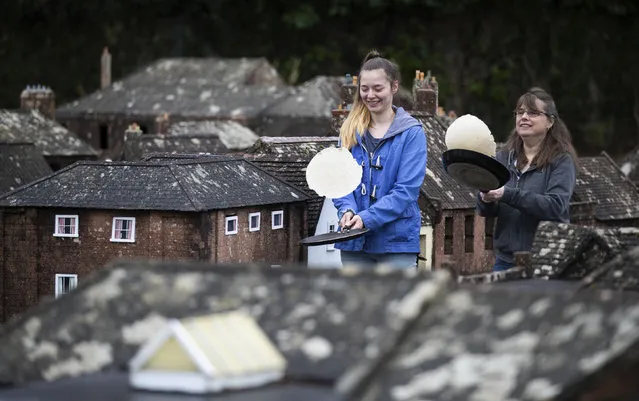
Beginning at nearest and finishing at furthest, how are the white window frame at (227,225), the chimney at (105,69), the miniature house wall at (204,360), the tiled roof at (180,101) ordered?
the miniature house wall at (204,360), the white window frame at (227,225), the tiled roof at (180,101), the chimney at (105,69)

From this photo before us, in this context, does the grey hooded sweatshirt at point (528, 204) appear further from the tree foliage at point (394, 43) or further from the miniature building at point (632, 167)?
the tree foliage at point (394, 43)

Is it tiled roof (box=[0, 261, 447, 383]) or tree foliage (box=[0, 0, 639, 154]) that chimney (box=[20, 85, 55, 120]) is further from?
tiled roof (box=[0, 261, 447, 383])

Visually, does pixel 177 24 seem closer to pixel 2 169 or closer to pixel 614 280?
pixel 2 169

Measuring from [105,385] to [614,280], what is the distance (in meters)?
4.07

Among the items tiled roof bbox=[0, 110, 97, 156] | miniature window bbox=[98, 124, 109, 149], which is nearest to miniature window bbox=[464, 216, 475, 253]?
tiled roof bbox=[0, 110, 97, 156]

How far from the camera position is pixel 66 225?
40.5 m

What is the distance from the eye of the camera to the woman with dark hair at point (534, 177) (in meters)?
15.1

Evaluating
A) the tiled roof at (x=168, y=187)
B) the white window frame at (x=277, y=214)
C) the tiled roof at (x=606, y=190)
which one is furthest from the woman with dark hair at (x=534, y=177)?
the tiled roof at (x=606, y=190)

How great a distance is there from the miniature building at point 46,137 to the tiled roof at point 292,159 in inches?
830

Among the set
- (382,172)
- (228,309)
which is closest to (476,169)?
(382,172)

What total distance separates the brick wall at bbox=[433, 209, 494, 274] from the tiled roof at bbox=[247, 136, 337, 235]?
3.62 m

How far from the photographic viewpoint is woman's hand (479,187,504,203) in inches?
581

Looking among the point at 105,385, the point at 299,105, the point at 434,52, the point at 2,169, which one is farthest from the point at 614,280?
the point at 434,52

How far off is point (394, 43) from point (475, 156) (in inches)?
2758
